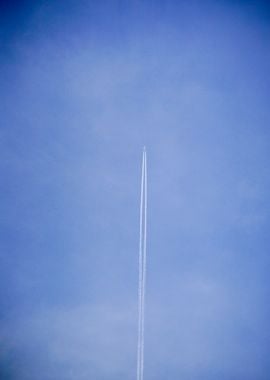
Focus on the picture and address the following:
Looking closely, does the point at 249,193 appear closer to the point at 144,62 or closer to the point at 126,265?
the point at 126,265

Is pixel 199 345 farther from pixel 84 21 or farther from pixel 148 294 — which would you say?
pixel 84 21

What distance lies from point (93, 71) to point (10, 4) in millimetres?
1261

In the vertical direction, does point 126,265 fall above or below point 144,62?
below

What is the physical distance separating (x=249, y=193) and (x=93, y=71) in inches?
95.4

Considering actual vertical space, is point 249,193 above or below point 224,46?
below

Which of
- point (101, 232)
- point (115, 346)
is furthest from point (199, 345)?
point (101, 232)

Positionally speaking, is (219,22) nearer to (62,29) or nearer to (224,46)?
(224,46)

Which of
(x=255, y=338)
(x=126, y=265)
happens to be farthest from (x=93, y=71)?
(x=255, y=338)

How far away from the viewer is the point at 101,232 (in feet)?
15.6

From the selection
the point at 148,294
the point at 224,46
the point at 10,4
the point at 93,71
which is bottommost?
the point at 148,294

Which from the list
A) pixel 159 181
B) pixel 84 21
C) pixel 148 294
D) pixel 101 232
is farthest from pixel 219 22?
pixel 148 294

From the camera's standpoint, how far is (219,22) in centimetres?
462

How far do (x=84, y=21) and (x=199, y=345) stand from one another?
4.24m

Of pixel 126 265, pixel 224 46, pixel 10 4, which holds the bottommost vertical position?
pixel 126 265
